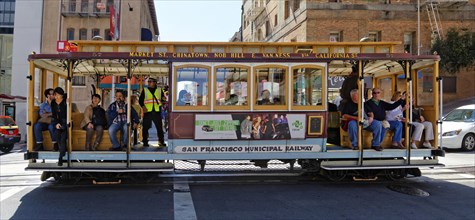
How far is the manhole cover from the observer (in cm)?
741

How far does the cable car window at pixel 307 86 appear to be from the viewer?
7.85 meters

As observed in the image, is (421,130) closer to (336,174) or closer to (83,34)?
(336,174)

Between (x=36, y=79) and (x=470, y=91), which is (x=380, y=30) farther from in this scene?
(x=36, y=79)

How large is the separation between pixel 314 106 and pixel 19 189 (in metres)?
6.28

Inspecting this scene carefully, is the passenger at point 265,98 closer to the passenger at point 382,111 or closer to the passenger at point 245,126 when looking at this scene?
the passenger at point 245,126

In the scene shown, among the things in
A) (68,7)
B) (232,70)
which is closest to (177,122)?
(232,70)

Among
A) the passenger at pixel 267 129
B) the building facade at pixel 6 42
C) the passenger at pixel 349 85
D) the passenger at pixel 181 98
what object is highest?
the building facade at pixel 6 42

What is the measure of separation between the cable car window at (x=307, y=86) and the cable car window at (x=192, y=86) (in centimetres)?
187

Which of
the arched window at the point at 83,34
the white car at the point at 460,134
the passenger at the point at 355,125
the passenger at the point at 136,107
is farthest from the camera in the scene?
the arched window at the point at 83,34

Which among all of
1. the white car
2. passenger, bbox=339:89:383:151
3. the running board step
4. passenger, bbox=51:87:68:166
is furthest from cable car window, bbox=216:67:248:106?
the white car

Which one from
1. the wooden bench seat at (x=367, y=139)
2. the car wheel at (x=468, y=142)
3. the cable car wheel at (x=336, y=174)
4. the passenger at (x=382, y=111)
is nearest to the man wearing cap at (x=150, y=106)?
the cable car wheel at (x=336, y=174)

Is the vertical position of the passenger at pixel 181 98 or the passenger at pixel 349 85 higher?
the passenger at pixel 349 85

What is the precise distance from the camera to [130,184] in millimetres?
8094

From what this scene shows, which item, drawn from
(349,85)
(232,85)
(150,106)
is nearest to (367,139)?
(349,85)
